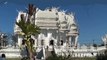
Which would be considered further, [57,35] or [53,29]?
[57,35]

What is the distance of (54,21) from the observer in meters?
96.6

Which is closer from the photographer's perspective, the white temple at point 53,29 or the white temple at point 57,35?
the white temple at point 57,35

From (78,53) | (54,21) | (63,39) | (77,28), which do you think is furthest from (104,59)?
(77,28)

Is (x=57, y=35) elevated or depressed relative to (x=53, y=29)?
depressed

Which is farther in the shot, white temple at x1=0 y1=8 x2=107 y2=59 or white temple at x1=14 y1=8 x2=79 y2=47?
white temple at x1=14 y1=8 x2=79 y2=47

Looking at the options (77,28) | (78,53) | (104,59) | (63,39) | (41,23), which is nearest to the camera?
(104,59)

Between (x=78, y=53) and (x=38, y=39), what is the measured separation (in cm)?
1398

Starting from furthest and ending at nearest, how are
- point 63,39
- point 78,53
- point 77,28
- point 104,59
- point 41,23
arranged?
point 77,28 < point 63,39 < point 41,23 < point 78,53 < point 104,59

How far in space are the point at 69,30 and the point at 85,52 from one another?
18.0m

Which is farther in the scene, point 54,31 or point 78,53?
point 54,31

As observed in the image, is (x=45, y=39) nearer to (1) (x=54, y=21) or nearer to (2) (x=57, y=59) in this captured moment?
(1) (x=54, y=21)

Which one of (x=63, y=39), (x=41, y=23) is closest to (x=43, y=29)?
(x=41, y=23)

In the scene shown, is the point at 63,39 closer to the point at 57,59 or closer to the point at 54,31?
the point at 54,31

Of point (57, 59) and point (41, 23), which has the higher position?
point (41, 23)
